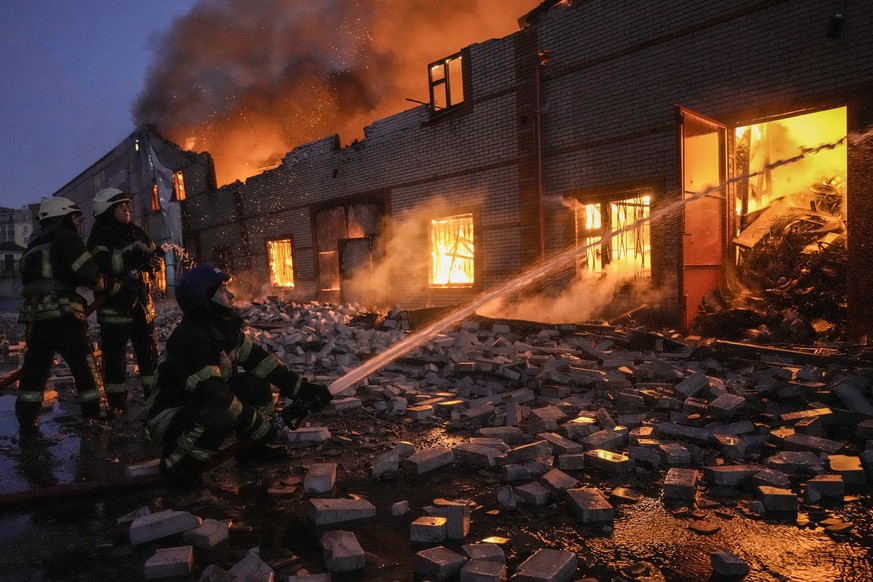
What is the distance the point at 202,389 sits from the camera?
11.0 feet

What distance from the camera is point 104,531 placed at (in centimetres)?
300

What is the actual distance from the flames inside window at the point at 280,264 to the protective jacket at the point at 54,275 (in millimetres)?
12272

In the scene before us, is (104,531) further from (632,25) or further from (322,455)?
(632,25)

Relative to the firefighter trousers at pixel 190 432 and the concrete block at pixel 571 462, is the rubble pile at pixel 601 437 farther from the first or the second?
the firefighter trousers at pixel 190 432

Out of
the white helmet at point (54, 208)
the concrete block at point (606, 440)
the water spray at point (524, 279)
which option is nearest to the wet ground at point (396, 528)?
the concrete block at point (606, 440)

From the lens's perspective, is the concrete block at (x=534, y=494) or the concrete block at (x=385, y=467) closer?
the concrete block at (x=534, y=494)

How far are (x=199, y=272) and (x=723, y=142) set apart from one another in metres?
7.60

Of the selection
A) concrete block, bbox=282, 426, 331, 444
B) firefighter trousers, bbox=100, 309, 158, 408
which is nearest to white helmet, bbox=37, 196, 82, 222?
firefighter trousers, bbox=100, 309, 158, 408

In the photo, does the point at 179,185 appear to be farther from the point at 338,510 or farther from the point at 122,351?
the point at 338,510

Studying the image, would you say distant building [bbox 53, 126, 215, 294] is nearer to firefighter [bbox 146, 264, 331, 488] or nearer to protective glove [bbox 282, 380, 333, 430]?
firefighter [bbox 146, 264, 331, 488]

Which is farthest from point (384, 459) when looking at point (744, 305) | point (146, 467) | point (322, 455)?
point (744, 305)

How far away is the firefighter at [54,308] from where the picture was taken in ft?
16.0

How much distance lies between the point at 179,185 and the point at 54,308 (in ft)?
63.2

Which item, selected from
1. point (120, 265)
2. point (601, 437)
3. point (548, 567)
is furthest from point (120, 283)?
point (548, 567)
